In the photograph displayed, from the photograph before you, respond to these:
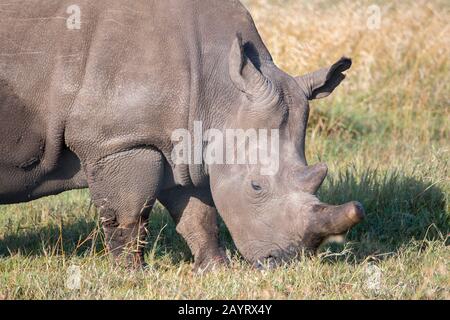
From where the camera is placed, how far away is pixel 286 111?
5.99 meters

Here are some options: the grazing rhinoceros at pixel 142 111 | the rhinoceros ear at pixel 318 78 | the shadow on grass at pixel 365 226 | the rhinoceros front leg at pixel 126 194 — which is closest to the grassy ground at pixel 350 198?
the shadow on grass at pixel 365 226

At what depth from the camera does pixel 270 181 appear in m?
5.93

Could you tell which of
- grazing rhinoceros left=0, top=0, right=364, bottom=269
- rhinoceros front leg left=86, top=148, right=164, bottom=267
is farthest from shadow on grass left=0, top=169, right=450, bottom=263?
grazing rhinoceros left=0, top=0, right=364, bottom=269

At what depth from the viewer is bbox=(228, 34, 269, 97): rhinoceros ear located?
19.3ft

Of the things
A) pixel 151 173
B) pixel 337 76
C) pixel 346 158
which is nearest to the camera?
pixel 151 173

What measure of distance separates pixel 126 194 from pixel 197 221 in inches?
30.0

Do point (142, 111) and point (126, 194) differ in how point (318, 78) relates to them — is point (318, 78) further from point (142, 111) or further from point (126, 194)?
point (126, 194)

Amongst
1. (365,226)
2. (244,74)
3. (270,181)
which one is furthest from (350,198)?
(244,74)

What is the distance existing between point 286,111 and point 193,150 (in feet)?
2.10

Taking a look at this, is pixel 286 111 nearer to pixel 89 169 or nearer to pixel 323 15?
pixel 89 169

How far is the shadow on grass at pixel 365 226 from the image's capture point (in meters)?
6.94

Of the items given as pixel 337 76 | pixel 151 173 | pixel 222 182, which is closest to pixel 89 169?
pixel 151 173

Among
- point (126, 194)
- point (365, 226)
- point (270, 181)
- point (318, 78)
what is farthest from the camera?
point (365, 226)

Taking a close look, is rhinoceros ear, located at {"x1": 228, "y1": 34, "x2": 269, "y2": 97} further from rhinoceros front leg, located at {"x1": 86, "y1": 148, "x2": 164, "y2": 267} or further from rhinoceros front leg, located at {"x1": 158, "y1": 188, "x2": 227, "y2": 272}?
rhinoceros front leg, located at {"x1": 158, "y1": 188, "x2": 227, "y2": 272}
